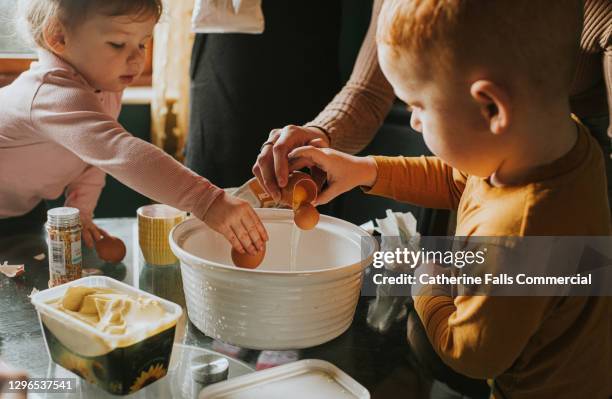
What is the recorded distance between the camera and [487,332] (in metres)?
0.76

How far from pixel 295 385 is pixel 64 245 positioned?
0.48 m

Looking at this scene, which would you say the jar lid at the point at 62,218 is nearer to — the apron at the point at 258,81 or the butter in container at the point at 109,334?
the butter in container at the point at 109,334

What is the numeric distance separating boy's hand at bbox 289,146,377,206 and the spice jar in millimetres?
381

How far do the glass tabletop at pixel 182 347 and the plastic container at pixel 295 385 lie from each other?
1.1 inches

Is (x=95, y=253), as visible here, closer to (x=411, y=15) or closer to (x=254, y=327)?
(x=254, y=327)

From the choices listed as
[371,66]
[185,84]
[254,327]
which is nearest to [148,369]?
[254,327]

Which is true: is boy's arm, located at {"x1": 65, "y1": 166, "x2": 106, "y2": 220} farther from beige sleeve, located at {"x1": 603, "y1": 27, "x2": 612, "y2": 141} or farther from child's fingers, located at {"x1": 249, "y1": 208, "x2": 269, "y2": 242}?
beige sleeve, located at {"x1": 603, "y1": 27, "x2": 612, "y2": 141}

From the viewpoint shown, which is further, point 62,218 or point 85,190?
point 85,190

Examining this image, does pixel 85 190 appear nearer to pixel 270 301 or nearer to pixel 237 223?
pixel 237 223

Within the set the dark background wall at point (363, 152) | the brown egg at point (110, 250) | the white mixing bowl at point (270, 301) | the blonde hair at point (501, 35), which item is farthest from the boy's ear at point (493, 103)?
the dark background wall at point (363, 152)

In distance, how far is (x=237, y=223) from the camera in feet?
3.46

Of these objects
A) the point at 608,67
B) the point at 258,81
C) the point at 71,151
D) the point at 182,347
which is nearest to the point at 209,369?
the point at 182,347

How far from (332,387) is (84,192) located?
2.86 feet

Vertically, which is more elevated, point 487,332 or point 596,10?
point 596,10
